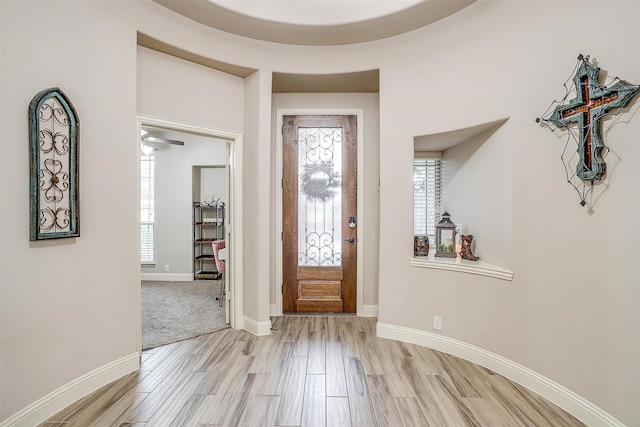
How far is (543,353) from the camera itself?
Answer: 2299mm

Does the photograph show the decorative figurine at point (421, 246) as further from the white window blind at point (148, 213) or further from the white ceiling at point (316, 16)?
the white window blind at point (148, 213)

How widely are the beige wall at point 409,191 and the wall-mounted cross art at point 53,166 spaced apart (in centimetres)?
6

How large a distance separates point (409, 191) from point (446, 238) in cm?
60

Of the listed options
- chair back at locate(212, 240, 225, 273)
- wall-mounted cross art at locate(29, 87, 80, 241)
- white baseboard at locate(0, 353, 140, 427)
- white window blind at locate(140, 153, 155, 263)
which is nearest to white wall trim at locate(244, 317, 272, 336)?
white baseboard at locate(0, 353, 140, 427)

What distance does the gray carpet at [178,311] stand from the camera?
3.46m

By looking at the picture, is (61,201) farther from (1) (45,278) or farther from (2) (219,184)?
(2) (219,184)

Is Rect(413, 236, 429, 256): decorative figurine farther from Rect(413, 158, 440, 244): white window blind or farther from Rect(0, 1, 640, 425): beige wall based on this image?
Rect(413, 158, 440, 244): white window blind

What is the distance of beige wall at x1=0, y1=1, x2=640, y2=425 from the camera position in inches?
73.9

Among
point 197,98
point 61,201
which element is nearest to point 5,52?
point 61,201

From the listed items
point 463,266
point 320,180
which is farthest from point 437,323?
point 320,180

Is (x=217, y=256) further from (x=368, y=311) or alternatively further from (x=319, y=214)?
(x=368, y=311)

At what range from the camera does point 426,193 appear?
13.1ft

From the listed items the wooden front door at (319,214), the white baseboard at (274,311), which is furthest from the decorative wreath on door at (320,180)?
the white baseboard at (274,311)

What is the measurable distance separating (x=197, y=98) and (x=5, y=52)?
156 centimetres
